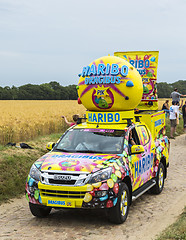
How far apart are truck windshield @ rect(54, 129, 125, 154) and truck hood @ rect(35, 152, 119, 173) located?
0.29 metres

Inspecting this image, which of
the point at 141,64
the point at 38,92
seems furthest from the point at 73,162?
the point at 38,92

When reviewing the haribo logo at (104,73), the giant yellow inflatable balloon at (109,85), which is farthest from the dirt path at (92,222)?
the haribo logo at (104,73)

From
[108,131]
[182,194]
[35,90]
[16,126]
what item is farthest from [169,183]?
[35,90]

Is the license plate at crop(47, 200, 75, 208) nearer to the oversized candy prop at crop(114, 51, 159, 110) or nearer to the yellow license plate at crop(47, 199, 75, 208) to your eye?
the yellow license plate at crop(47, 199, 75, 208)

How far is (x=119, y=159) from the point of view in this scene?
7523 millimetres

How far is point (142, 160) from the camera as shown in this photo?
8.69 m

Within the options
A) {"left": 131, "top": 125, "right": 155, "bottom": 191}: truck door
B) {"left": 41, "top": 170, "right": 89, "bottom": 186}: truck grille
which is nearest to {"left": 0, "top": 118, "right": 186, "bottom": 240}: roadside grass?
{"left": 41, "top": 170, "right": 89, "bottom": 186}: truck grille

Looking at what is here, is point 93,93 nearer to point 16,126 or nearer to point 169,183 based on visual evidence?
point 169,183

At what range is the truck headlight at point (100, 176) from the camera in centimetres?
687

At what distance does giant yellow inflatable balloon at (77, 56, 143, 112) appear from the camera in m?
8.92

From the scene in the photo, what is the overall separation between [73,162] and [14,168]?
4077 millimetres

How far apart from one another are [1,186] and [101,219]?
3.24m

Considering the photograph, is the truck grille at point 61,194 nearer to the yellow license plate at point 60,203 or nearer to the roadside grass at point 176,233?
the yellow license plate at point 60,203

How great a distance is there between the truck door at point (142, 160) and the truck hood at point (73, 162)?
827 mm
